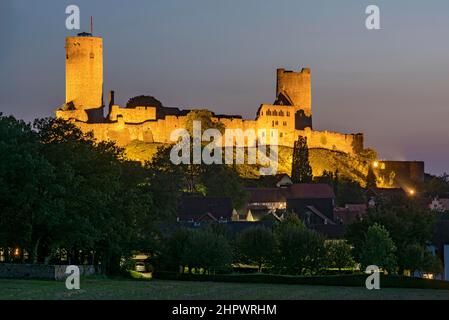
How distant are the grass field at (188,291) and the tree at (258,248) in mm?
11543

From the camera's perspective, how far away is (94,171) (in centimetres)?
5856

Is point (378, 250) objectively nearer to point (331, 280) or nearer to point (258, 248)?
point (258, 248)

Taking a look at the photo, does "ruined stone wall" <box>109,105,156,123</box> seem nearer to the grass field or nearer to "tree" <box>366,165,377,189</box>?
"tree" <box>366,165,377,189</box>

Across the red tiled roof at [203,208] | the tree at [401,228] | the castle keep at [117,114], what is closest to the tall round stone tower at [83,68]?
the castle keep at [117,114]

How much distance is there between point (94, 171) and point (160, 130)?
274 ft

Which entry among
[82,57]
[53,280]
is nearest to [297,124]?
[82,57]

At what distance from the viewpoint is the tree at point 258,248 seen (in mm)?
64375

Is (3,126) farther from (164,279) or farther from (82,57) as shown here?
(82,57)

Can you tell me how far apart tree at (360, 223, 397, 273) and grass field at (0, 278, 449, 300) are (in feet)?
33.6

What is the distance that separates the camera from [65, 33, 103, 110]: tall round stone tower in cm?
13888

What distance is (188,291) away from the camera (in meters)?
44.3

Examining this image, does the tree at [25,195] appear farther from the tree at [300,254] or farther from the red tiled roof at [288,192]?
the red tiled roof at [288,192]
